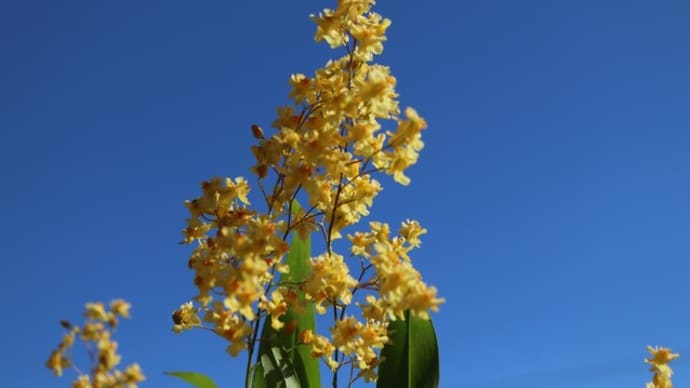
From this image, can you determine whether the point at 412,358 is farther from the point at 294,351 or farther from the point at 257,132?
the point at 257,132

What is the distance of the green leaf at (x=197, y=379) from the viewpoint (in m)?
2.09

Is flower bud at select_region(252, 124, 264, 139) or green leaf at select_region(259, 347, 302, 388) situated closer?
flower bud at select_region(252, 124, 264, 139)

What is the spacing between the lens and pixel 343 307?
81.5 inches

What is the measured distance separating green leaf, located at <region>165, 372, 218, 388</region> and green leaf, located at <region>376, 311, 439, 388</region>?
62cm

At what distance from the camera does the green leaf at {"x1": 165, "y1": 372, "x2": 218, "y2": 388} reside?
6.84 feet

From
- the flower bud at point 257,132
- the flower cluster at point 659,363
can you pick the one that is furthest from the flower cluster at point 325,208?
the flower cluster at point 659,363

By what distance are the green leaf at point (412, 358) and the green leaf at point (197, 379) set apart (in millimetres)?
621

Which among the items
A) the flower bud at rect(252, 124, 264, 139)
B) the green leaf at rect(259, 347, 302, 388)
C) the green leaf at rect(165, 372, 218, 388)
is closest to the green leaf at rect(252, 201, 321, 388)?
the green leaf at rect(259, 347, 302, 388)

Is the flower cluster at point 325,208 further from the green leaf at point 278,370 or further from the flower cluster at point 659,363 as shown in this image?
the flower cluster at point 659,363

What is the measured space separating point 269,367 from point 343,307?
0.44 metres

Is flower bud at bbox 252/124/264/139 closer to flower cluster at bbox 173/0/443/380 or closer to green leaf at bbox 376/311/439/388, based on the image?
flower cluster at bbox 173/0/443/380

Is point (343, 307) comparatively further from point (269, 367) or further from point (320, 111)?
point (320, 111)

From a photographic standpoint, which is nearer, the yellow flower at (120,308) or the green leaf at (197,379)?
the yellow flower at (120,308)

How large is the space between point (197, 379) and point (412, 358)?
0.77m
